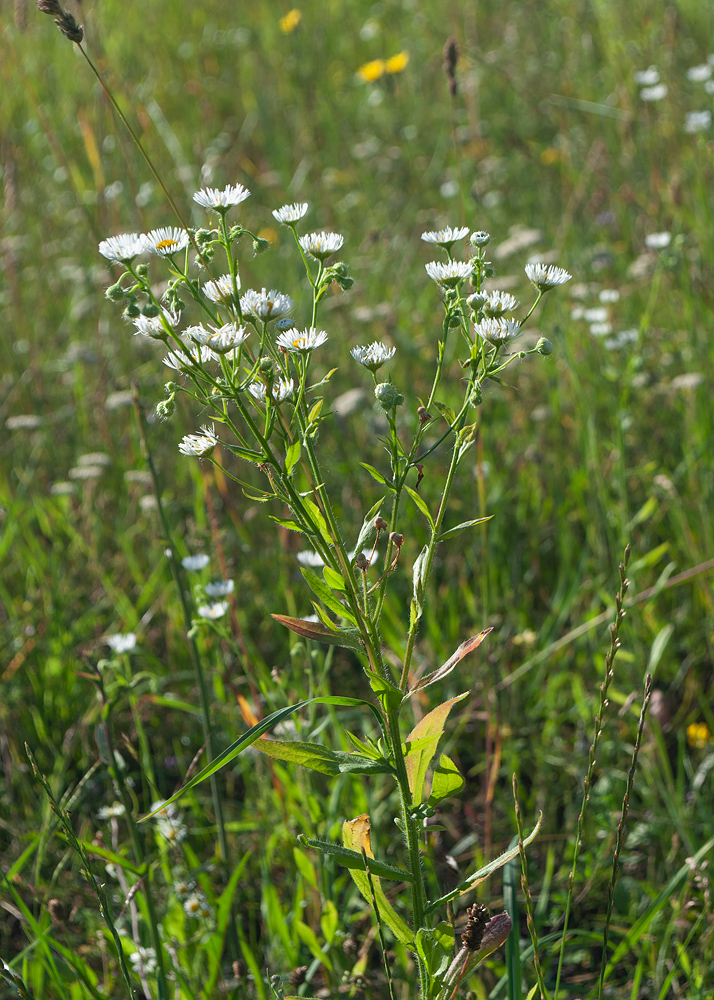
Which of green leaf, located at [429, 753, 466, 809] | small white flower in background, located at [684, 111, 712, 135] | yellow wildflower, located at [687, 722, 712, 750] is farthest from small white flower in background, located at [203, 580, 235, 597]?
small white flower in background, located at [684, 111, 712, 135]

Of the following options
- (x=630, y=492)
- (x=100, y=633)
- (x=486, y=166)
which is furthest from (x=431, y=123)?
(x=100, y=633)

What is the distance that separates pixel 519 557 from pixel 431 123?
4.29m

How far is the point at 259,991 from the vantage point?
1381 millimetres

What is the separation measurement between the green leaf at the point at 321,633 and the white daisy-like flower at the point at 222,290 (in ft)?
1.26

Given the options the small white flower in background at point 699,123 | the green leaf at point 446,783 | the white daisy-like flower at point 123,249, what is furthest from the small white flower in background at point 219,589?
the small white flower in background at point 699,123

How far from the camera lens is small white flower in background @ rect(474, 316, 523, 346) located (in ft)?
3.37

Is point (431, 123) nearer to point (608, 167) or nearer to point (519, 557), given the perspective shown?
point (608, 167)

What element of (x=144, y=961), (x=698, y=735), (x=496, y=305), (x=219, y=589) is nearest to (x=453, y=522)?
(x=698, y=735)

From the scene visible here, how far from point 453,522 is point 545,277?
164 cm

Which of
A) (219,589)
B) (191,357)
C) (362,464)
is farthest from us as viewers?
(219,589)

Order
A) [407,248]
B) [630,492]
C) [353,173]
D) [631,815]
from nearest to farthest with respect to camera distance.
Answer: [631,815] → [630,492] → [407,248] → [353,173]

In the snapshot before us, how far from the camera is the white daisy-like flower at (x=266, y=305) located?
3.26ft

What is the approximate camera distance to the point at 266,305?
1.00m

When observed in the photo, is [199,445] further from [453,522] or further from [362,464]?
[453,522]
